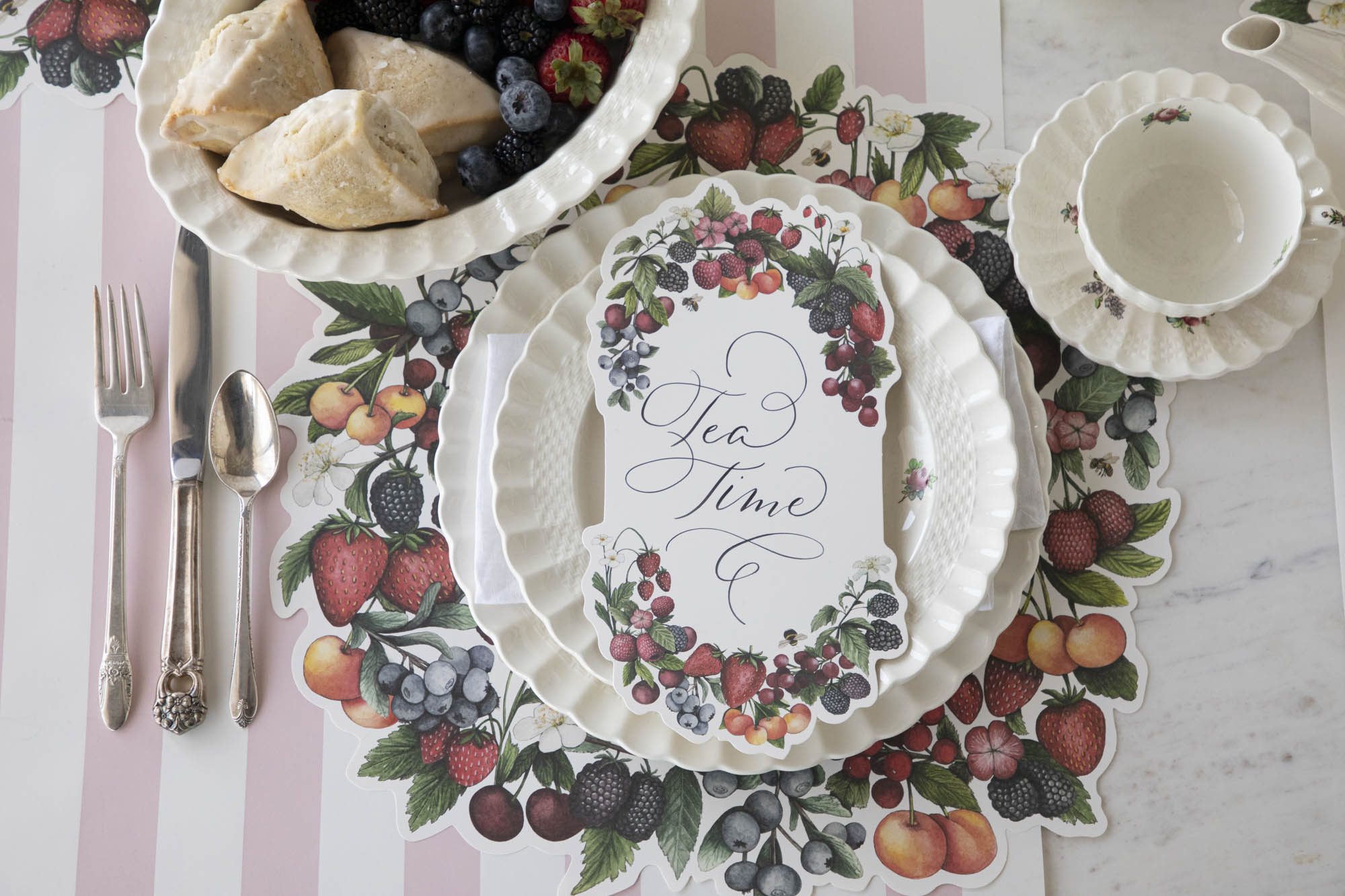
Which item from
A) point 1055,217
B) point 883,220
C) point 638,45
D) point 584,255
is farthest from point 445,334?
point 1055,217

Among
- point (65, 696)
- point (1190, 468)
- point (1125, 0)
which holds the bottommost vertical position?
point (65, 696)

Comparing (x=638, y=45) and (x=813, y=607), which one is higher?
(x=638, y=45)

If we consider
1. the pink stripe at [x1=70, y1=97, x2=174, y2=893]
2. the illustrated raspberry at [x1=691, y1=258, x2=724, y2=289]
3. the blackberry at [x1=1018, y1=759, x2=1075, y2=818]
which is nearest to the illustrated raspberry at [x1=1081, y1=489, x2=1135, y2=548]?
the blackberry at [x1=1018, y1=759, x2=1075, y2=818]

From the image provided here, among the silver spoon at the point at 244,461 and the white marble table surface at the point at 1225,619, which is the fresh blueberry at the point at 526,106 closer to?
the silver spoon at the point at 244,461

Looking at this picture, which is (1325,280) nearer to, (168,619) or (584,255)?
(584,255)

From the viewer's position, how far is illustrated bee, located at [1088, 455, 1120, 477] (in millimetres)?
906

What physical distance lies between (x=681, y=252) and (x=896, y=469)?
309 mm

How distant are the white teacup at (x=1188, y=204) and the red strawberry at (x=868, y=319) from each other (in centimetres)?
23

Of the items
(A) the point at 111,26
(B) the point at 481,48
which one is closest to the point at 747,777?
(B) the point at 481,48

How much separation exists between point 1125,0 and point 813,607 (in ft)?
2.60

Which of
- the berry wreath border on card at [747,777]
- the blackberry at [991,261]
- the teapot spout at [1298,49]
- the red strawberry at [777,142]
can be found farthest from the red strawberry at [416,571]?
the teapot spout at [1298,49]

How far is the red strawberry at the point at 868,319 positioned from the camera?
0.82 m

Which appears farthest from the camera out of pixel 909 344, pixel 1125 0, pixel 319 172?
pixel 1125 0

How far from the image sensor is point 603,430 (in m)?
0.84
